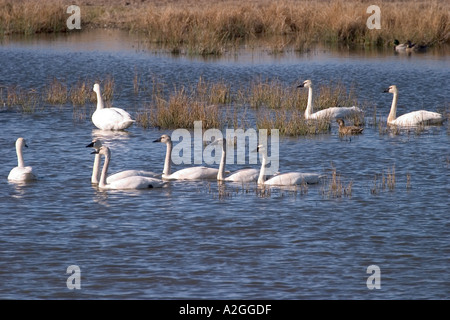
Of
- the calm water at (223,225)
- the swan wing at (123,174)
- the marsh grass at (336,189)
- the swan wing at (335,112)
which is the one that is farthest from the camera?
the swan wing at (335,112)

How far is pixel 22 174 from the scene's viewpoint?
1327 centimetres

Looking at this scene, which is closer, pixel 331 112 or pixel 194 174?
pixel 194 174

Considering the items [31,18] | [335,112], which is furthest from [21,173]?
[31,18]

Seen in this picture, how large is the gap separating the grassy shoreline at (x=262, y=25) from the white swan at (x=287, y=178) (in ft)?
55.7

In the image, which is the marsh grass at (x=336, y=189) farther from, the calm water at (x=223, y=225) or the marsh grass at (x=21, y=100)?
the marsh grass at (x=21, y=100)

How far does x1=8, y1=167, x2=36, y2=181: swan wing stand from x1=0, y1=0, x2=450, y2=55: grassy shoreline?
55.1 feet

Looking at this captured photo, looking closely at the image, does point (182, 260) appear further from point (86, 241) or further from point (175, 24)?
point (175, 24)

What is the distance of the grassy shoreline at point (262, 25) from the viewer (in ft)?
105

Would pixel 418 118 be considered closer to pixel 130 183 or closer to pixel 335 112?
pixel 335 112

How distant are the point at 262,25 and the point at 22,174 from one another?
2316cm

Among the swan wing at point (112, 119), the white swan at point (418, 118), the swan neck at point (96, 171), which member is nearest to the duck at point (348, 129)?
the white swan at point (418, 118)

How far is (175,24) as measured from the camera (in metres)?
32.0

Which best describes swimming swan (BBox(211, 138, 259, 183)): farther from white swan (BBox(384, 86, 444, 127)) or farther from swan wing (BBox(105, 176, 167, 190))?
white swan (BBox(384, 86, 444, 127))

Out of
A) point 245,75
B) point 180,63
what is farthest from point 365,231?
point 180,63
